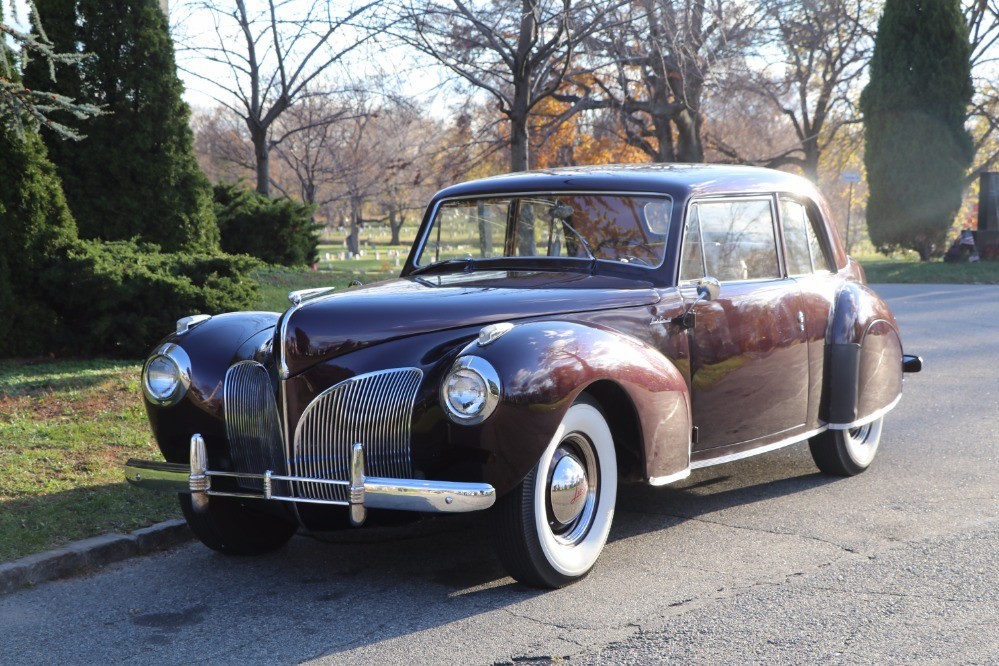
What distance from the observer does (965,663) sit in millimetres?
3309

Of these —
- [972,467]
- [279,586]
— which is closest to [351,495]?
[279,586]

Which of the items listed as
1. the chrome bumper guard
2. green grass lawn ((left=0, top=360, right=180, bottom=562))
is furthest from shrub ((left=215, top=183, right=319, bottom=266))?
the chrome bumper guard

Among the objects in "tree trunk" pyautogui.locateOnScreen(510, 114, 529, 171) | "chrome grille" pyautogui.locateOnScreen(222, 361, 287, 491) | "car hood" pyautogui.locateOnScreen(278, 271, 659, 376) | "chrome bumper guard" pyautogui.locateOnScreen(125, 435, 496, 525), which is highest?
"tree trunk" pyautogui.locateOnScreen(510, 114, 529, 171)

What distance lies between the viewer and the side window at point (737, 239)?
17.1 feet

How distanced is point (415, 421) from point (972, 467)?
12.6 feet

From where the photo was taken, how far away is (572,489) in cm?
417

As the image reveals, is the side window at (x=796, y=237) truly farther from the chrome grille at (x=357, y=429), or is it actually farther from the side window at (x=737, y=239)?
the chrome grille at (x=357, y=429)

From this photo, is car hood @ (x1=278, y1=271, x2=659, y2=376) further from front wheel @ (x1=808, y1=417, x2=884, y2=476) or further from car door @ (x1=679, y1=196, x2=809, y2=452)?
front wheel @ (x1=808, y1=417, x2=884, y2=476)

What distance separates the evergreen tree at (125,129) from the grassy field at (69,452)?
2060mm

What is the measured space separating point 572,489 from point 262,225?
45.4 ft

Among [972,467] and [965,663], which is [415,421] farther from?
[972,467]

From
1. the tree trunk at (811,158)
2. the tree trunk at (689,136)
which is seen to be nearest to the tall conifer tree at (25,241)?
the tree trunk at (689,136)

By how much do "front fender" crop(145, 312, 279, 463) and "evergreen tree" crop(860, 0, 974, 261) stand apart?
73.1 ft

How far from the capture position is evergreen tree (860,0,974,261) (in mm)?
23344
